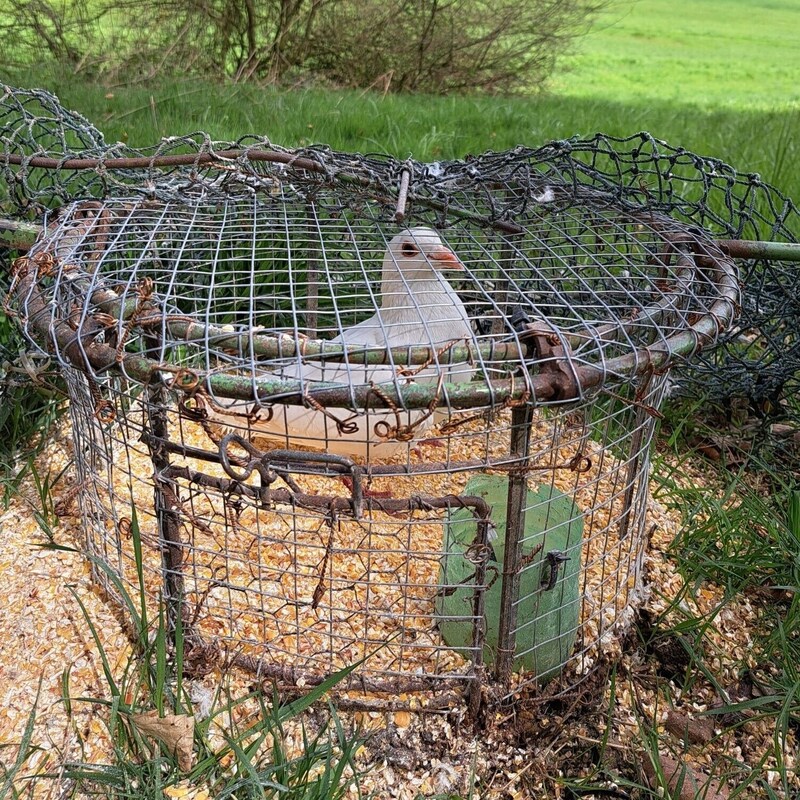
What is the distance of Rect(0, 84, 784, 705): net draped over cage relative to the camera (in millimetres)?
1438

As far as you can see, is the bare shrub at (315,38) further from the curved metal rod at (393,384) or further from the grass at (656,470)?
the curved metal rod at (393,384)

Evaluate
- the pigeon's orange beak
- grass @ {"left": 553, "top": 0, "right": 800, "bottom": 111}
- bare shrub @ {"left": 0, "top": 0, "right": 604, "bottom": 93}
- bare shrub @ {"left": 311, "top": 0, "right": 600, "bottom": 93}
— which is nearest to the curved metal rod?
the pigeon's orange beak

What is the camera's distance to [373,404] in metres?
1.32

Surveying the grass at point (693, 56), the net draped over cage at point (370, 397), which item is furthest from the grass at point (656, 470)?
the grass at point (693, 56)

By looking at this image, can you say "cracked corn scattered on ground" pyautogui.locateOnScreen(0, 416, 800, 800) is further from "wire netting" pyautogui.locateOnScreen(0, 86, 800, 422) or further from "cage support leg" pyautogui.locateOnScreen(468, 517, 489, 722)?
"wire netting" pyautogui.locateOnScreen(0, 86, 800, 422)

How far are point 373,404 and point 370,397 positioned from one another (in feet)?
0.04

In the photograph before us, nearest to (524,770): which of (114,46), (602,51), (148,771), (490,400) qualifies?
(148,771)

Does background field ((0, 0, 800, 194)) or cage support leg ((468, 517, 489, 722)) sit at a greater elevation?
background field ((0, 0, 800, 194))

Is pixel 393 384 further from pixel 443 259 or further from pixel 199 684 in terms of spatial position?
pixel 199 684

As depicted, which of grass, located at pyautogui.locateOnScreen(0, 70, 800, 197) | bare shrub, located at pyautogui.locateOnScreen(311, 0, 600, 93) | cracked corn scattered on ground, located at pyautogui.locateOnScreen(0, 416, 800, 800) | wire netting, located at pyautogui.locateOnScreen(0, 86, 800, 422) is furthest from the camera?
bare shrub, located at pyautogui.locateOnScreen(311, 0, 600, 93)

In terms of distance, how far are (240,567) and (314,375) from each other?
0.55m

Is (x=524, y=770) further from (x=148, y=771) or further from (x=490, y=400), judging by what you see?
(x=490, y=400)

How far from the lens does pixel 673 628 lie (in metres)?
2.06

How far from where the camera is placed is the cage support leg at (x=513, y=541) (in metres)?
1.52
